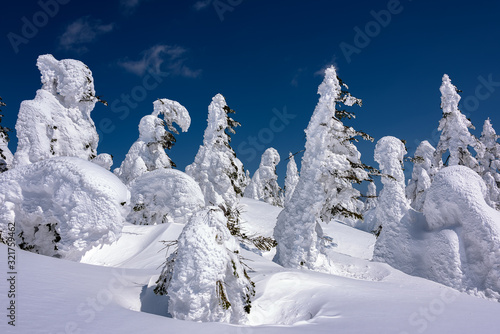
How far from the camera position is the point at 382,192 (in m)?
12.4


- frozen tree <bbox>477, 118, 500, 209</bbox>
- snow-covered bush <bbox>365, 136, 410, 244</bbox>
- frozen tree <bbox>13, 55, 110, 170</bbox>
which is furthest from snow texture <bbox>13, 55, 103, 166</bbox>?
frozen tree <bbox>477, 118, 500, 209</bbox>

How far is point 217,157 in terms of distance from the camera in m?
19.8

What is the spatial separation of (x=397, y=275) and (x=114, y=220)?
29.8 feet

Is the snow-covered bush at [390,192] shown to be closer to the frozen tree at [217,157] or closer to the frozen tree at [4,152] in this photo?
the frozen tree at [217,157]

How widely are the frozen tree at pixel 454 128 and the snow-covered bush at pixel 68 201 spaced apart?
72.1 ft

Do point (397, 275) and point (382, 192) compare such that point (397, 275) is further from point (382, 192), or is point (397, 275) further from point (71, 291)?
point (71, 291)

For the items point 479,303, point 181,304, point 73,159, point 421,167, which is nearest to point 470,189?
point 479,303

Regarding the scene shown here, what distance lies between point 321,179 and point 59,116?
12.1 meters

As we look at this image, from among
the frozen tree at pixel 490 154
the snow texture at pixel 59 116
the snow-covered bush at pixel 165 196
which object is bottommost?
the snow-covered bush at pixel 165 196

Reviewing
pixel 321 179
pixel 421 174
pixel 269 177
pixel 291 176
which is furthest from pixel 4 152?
pixel 421 174

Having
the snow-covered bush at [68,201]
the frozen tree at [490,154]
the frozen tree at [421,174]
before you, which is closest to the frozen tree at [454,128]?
the frozen tree at [421,174]

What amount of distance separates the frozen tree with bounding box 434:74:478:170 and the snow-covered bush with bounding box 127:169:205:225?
59.6 ft

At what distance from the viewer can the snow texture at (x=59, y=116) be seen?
1216 centimetres

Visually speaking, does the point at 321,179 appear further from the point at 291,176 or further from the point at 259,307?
the point at 291,176
